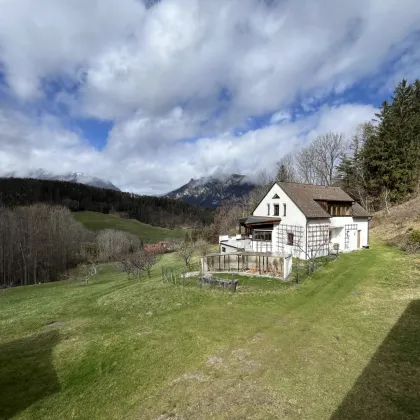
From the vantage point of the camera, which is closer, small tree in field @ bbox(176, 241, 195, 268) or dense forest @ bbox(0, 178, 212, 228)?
small tree in field @ bbox(176, 241, 195, 268)

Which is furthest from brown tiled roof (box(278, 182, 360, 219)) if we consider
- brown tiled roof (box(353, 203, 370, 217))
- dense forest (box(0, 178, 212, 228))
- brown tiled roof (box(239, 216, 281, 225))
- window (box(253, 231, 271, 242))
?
dense forest (box(0, 178, 212, 228))

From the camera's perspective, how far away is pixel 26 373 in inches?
430

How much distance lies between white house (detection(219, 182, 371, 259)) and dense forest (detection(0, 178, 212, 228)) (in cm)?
10769

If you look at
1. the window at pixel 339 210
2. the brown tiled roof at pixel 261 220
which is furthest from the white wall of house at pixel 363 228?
the brown tiled roof at pixel 261 220

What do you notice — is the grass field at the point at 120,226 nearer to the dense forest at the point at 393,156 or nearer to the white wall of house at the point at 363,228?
the dense forest at the point at 393,156

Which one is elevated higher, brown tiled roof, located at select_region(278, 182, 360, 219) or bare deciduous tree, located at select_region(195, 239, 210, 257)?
brown tiled roof, located at select_region(278, 182, 360, 219)

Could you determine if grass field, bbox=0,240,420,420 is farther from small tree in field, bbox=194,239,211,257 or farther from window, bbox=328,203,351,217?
small tree in field, bbox=194,239,211,257

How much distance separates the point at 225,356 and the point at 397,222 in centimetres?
4059

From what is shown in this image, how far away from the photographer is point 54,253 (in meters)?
58.6

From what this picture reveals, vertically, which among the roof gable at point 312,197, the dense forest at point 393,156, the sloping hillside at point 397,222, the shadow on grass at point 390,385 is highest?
the dense forest at point 393,156

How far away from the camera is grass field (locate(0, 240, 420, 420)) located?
8156mm

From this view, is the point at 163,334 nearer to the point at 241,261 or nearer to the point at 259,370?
the point at 259,370

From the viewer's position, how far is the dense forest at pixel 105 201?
132m

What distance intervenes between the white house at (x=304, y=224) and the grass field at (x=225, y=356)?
38.6 feet
